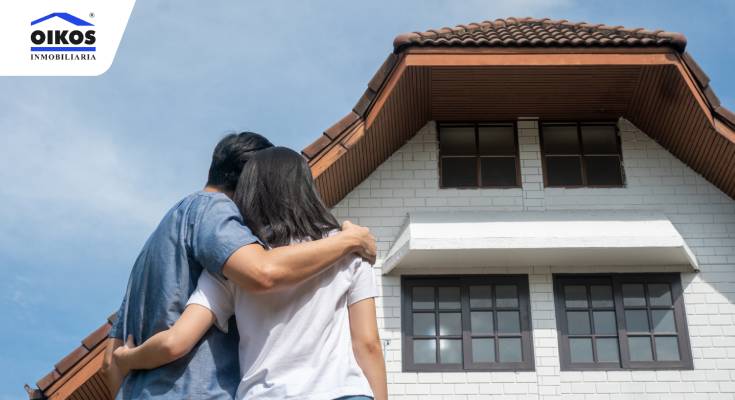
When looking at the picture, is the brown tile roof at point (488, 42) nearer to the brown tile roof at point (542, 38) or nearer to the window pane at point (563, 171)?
the brown tile roof at point (542, 38)

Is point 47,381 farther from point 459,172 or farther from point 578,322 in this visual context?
point 578,322

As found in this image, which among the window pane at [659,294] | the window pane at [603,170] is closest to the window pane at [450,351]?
the window pane at [659,294]

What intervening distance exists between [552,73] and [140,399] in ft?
30.3

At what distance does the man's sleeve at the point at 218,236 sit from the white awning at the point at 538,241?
7958 mm

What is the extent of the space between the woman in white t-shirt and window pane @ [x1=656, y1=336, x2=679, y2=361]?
28.7ft

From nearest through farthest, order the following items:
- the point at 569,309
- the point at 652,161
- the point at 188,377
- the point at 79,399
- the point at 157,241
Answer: the point at 188,377
the point at 157,241
the point at 79,399
the point at 569,309
the point at 652,161

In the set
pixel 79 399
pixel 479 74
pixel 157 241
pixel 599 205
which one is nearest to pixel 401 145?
pixel 479 74

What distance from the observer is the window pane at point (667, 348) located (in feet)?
35.2

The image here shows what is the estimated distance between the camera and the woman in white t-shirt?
2602mm

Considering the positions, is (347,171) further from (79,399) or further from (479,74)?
(79,399)

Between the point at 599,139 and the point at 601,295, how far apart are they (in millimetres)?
2239

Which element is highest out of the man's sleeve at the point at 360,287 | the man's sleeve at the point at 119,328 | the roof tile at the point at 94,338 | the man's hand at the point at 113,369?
the roof tile at the point at 94,338

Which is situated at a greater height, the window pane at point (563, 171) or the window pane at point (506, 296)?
the window pane at point (563, 171)

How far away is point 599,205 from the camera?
11.5 meters
